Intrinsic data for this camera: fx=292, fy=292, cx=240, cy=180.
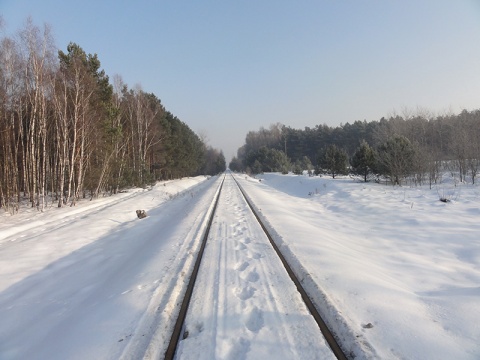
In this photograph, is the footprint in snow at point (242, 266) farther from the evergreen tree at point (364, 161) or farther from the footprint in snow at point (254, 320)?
the evergreen tree at point (364, 161)

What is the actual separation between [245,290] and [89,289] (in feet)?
10.0

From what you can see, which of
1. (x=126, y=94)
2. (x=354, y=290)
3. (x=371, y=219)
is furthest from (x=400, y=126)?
(x=354, y=290)

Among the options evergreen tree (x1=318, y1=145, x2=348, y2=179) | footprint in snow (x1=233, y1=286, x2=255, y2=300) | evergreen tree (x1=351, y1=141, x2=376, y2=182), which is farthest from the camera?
evergreen tree (x1=318, y1=145, x2=348, y2=179)

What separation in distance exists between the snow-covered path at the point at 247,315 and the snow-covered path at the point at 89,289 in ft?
1.48

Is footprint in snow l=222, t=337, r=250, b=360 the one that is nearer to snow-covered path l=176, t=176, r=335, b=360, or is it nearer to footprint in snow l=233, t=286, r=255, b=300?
snow-covered path l=176, t=176, r=335, b=360

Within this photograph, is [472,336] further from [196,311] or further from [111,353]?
[111,353]

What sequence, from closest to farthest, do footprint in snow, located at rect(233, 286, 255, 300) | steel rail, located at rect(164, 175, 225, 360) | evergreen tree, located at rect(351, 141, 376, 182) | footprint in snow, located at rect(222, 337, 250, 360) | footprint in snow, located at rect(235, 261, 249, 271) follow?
footprint in snow, located at rect(222, 337, 250, 360) < steel rail, located at rect(164, 175, 225, 360) < footprint in snow, located at rect(233, 286, 255, 300) < footprint in snow, located at rect(235, 261, 249, 271) < evergreen tree, located at rect(351, 141, 376, 182)

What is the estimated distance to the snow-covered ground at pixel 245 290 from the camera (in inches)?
129

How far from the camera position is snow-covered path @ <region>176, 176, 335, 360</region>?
307 centimetres

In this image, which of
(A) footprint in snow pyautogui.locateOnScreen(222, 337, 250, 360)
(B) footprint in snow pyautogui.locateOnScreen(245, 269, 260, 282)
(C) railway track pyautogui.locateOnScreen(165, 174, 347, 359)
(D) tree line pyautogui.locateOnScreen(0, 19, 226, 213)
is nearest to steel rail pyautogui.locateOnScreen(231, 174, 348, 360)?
(C) railway track pyautogui.locateOnScreen(165, 174, 347, 359)

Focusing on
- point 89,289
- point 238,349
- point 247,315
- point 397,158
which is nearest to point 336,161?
point 397,158

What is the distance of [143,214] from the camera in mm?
13422

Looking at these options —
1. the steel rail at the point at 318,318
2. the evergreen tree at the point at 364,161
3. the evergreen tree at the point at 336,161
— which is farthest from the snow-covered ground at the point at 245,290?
the evergreen tree at the point at 336,161

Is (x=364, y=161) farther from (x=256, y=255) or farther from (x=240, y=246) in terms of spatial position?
(x=256, y=255)
